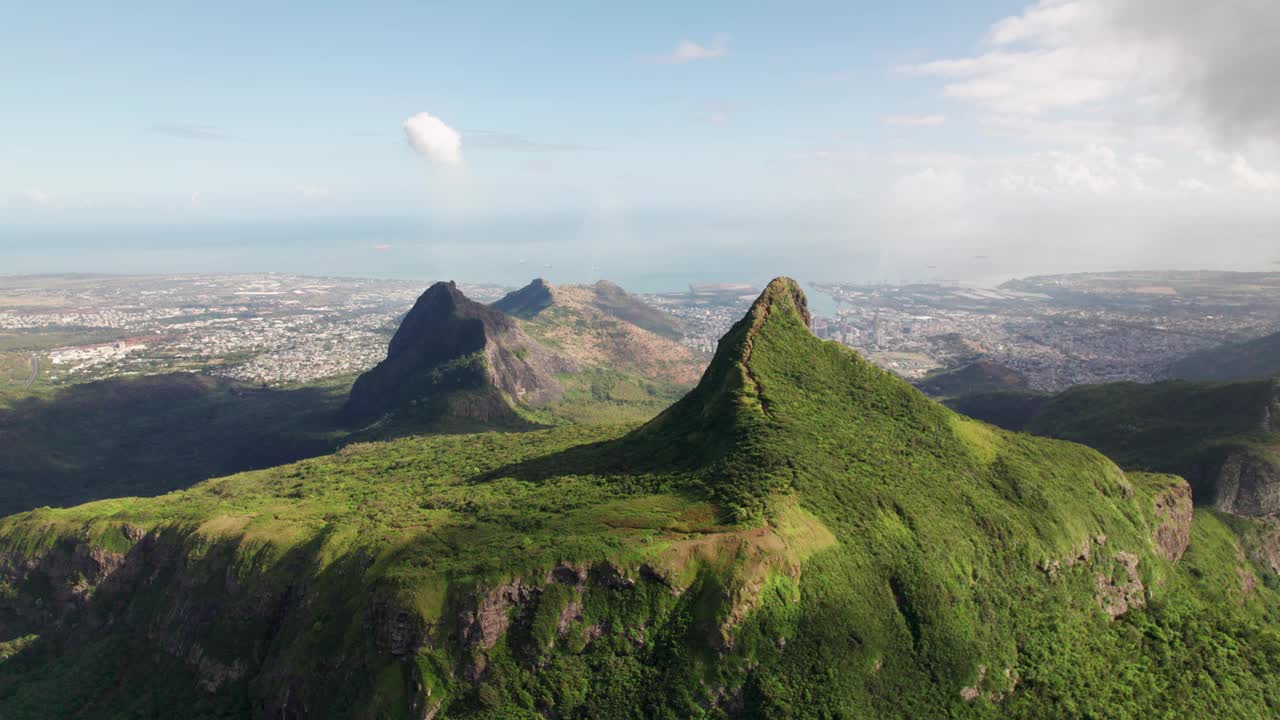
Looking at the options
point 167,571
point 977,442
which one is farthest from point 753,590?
point 167,571

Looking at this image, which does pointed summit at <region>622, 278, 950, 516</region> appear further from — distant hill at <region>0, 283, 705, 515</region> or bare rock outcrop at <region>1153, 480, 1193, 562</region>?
distant hill at <region>0, 283, 705, 515</region>

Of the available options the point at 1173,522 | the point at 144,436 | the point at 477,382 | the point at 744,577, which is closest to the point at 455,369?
the point at 477,382

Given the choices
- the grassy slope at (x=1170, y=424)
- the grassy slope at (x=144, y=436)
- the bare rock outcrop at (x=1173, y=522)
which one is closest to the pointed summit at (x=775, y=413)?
the bare rock outcrop at (x=1173, y=522)

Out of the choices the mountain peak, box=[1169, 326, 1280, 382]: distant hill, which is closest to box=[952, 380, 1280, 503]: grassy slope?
the mountain peak

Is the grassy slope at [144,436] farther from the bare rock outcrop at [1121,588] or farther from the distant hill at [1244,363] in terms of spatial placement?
the distant hill at [1244,363]

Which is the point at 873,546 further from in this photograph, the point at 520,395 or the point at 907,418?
the point at 520,395

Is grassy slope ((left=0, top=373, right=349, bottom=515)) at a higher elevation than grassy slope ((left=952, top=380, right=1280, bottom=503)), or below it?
below

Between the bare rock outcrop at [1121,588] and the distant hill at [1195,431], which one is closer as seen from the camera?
the bare rock outcrop at [1121,588]
